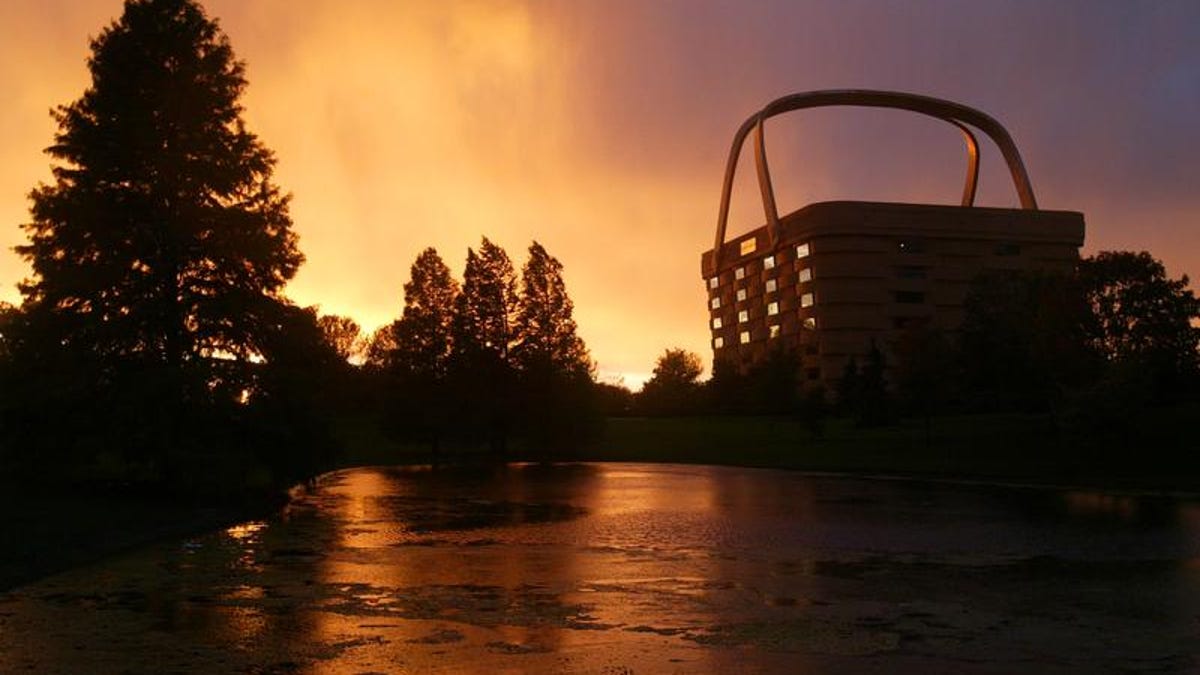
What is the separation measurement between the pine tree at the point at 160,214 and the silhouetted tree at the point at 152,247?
0.04m

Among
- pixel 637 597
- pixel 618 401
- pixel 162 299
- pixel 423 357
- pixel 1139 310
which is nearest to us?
pixel 637 597

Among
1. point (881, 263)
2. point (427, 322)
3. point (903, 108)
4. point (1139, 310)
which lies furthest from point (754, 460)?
point (903, 108)

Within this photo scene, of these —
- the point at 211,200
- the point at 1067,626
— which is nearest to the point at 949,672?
the point at 1067,626

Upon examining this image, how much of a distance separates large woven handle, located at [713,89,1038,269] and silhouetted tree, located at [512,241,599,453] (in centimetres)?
8263

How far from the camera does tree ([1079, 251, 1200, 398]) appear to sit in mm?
46844

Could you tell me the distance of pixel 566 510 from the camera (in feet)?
78.7

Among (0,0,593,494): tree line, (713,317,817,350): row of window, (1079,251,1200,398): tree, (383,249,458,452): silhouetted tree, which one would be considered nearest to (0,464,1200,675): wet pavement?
(0,0,593,494): tree line

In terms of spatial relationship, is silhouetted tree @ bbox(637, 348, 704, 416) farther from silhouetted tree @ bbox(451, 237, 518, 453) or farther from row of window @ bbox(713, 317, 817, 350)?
silhouetted tree @ bbox(451, 237, 518, 453)

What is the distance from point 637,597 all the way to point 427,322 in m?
56.9

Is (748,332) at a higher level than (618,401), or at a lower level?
higher

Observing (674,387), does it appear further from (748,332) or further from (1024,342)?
(1024,342)

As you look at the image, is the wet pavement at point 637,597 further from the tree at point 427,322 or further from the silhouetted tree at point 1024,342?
the tree at point 427,322

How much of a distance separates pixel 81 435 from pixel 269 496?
5.37m

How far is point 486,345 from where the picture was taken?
67.2 meters
